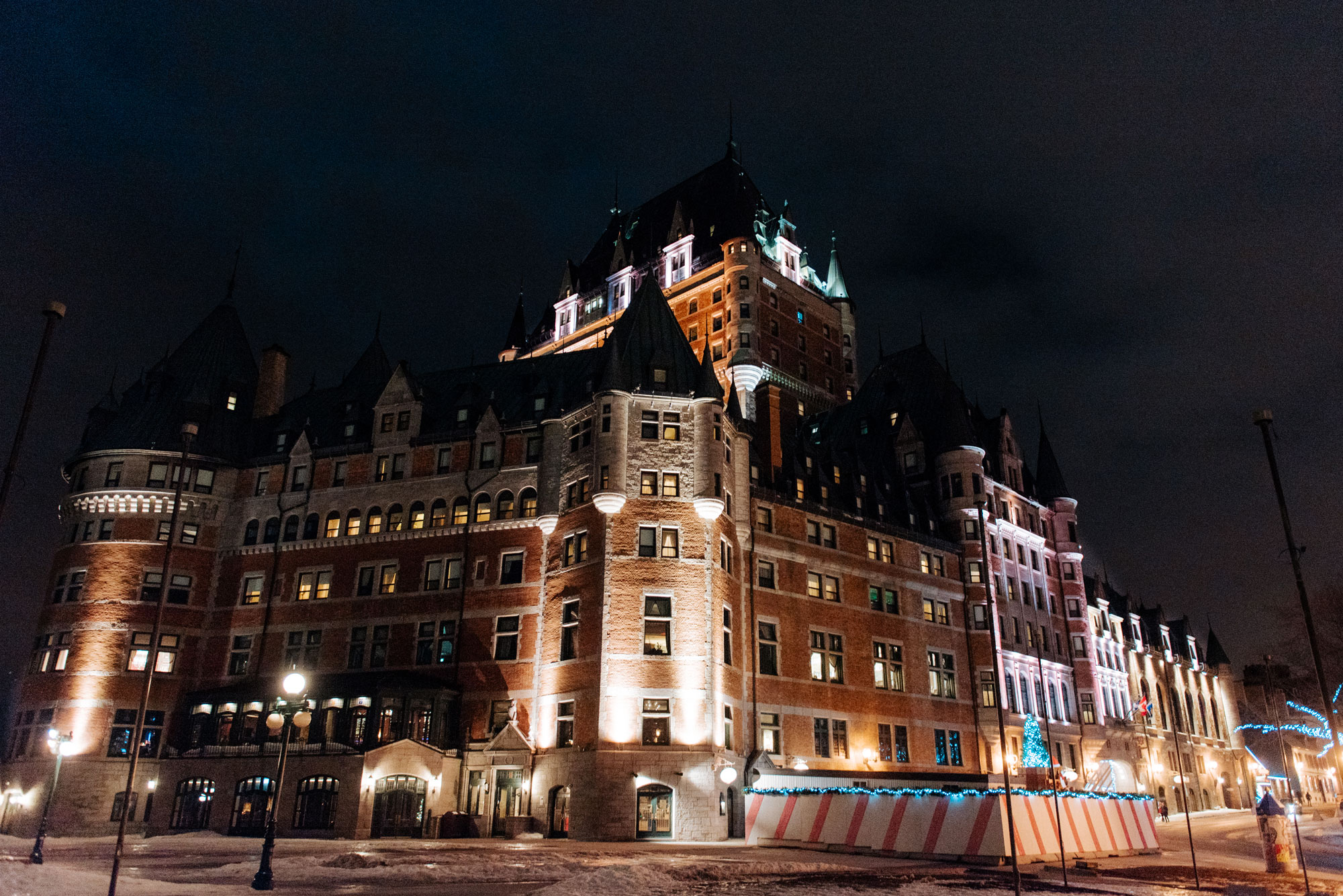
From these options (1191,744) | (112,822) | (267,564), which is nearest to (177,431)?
(267,564)

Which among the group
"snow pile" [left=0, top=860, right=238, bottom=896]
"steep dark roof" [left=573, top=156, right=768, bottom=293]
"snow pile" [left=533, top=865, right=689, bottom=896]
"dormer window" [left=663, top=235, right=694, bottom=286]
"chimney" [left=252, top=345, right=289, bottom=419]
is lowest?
"snow pile" [left=533, top=865, right=689, bottom=896]

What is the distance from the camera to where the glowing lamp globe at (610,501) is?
4500 cm

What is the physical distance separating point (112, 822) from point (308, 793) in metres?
11.3

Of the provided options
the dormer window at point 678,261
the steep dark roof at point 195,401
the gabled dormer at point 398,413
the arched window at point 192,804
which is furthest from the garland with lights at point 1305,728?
the dormer window at point 678,261

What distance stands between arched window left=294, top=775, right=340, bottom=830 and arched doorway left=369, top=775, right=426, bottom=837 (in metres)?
1.98

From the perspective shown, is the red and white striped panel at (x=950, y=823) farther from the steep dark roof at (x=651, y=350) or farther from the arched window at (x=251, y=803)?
the arched window at (x=251, y=803)

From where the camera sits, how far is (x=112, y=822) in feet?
154

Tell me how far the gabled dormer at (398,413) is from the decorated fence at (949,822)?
2763cm

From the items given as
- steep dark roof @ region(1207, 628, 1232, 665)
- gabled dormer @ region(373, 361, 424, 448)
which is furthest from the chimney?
steep dark roof @ region(1207, 628, 1232, 665)

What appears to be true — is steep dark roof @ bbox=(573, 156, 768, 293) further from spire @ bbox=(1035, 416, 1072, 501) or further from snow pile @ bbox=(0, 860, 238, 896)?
snow pile @ bbox=(0, 860, 238, 896)

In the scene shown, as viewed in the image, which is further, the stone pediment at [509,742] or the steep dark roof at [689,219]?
the steep dark roof at [689,219]

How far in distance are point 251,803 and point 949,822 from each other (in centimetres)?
3118

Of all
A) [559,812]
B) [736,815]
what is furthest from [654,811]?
[559,812]

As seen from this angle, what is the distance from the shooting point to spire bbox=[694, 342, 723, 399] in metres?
47.9
